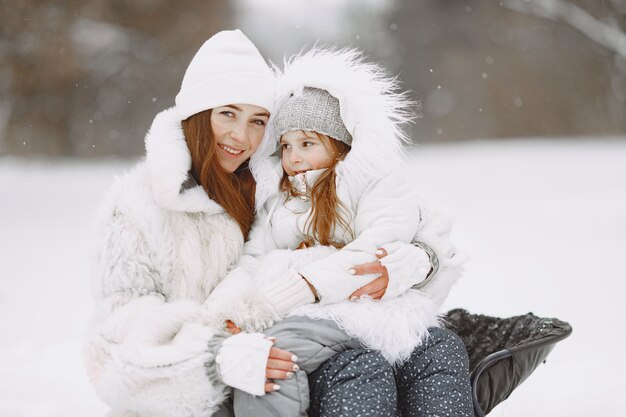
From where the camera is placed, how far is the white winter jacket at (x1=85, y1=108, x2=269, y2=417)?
174cm

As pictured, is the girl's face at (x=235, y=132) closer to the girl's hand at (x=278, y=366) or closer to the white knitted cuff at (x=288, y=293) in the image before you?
the white knitted cuff at (x=288, y=293)

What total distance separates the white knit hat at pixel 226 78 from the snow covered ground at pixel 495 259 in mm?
393

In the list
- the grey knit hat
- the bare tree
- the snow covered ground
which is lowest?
the snow covered ground

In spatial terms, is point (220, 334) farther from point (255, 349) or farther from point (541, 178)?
point (541, 178)

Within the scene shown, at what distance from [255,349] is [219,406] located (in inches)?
8.1

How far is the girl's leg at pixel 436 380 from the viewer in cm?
191

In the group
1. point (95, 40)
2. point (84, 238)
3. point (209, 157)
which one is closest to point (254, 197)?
point (209, 157)

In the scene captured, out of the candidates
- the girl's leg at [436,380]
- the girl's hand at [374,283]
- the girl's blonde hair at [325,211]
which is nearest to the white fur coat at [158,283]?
the girl's blonde hair at [325,211]

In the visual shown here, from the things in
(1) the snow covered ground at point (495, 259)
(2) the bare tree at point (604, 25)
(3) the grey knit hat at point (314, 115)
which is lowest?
(1) the snow covered ground at point (495, 259)

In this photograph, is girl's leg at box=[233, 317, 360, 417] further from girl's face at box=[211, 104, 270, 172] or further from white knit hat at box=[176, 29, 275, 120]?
white knit hat at box=[176, 29, 275, 120]

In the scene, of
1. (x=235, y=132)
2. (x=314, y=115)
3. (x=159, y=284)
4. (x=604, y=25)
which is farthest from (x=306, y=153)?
(x=604, y=25)

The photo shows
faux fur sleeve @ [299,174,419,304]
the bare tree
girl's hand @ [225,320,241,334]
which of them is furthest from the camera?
the bare tree

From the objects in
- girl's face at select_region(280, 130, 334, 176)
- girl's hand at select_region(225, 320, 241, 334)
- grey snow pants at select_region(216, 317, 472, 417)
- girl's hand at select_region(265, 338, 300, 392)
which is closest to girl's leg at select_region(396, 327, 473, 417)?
grey snow pants at select_region(216, 317, 472, 417)

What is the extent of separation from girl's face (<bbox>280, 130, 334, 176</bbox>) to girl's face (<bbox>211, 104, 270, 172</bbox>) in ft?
0.42
